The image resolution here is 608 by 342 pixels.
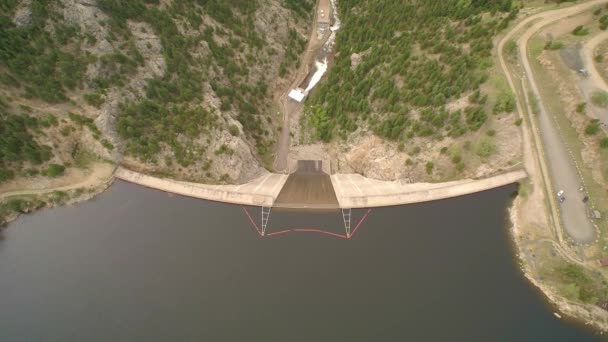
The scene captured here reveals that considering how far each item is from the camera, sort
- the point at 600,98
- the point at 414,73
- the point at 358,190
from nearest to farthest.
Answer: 1. the point at 600,98
2. the point at 358,190
3. the point at 414,73

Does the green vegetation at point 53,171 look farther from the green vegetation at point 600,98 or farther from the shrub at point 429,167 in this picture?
the green vegetation at point 600,98

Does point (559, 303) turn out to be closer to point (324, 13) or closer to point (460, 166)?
point (460, 166)

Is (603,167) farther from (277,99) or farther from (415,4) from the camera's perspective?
Answer: (277,99)

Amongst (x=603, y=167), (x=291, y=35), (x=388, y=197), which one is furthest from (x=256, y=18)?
(x=603, y=167)

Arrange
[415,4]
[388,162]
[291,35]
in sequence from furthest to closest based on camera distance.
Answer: [291,35]
[415,4]
[388,162]

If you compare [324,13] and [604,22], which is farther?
[324,13]

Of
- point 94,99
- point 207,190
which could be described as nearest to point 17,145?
point 94,99
